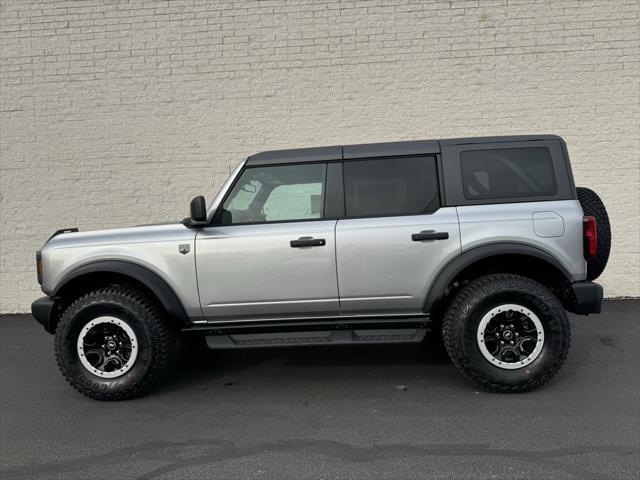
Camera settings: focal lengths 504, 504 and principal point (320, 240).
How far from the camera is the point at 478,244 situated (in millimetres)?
3752

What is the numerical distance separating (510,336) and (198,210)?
2517mm

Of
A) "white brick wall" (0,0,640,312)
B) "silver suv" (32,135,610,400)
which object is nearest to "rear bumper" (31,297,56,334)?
"silver suv" (32,135,610,400)

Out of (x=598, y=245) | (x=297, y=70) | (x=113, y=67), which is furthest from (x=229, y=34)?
(x=598, y=245)

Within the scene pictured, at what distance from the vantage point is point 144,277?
3875 millimetres

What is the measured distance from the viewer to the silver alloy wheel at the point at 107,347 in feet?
12.7

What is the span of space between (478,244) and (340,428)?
1657 mm

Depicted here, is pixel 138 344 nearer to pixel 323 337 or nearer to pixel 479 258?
pixel 323 337

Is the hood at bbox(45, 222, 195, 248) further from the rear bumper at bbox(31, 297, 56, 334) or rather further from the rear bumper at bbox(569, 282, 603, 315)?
the rear bumper at bbox(569, 282, 603, 315)

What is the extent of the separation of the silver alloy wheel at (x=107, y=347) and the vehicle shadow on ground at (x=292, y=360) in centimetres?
48

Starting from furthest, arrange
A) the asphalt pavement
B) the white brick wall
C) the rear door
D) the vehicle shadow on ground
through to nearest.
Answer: the white brick wall → the vehicle shadow on ground → the rear door → the asphalt pavement

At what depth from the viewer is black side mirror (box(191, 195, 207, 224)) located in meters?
3.80

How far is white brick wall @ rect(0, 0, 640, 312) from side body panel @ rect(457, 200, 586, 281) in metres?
3.65

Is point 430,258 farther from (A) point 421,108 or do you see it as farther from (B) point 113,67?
(B) point 113,67

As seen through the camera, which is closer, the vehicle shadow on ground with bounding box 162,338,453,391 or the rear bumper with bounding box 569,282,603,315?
the rear bumper with bounding box 569,282,603,315
